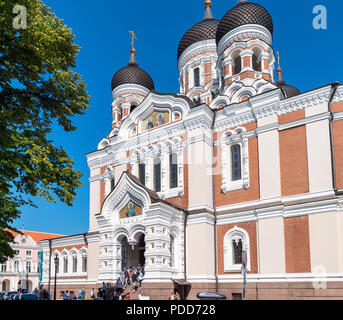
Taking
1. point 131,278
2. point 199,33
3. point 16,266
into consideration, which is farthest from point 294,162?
point 16,266

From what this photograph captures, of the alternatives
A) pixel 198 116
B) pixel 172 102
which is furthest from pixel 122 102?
pixel 198 116

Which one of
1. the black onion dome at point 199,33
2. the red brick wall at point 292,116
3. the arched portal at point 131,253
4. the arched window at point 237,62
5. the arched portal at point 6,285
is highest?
the black onion dome at point 199,33

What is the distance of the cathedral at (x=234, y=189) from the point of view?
1700cm

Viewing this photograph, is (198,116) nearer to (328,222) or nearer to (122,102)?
(328,222)

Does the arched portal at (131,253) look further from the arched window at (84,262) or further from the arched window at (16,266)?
the arched window at (16,266)

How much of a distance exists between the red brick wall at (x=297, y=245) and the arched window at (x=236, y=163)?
3681 mm

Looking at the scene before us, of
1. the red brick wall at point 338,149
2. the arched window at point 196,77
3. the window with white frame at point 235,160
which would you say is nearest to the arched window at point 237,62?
the arched window at point 196,77

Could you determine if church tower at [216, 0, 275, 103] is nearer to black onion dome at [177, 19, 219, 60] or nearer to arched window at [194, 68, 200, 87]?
arched window at [194, 68, 200, 87]

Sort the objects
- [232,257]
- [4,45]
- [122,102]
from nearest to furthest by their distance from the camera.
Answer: [4,45] → [232,257] → [122,102]

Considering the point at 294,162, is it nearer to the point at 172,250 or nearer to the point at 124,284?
the point at 172,250

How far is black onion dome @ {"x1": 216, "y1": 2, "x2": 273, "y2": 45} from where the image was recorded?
24969 millimetres

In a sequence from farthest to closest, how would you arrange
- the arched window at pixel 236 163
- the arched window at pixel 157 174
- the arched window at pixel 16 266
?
the arched window at pixel 16 266, the arched window at pixel 157 174, the arched window at pixel 236 163

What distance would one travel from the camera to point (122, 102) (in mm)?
29844
